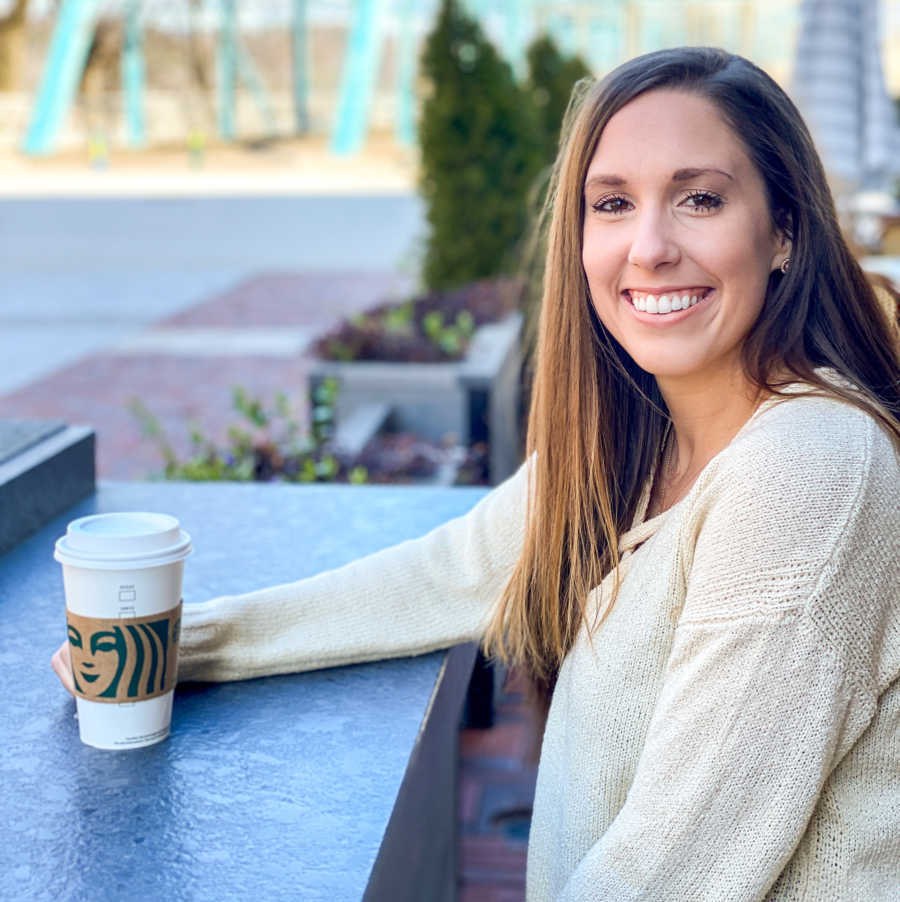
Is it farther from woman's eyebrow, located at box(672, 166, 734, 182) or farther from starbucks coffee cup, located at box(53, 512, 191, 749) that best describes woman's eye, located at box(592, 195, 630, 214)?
starbucks coffee cup, located at box(53, 512, 191, 749)

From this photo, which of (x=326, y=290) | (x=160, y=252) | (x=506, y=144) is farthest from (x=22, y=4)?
(x=506, y=144)

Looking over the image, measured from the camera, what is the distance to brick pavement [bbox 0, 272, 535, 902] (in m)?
3.35

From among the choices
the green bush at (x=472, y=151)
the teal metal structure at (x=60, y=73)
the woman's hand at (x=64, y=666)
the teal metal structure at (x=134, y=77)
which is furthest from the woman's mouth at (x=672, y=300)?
the teal metal structure at (x=134, y=77)

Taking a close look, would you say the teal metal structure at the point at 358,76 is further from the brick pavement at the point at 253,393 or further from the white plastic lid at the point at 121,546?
the white plastic lid at the point at 121,546

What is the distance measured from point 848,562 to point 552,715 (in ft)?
1.82

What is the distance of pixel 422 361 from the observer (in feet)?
18.6

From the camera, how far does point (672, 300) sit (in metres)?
1.61

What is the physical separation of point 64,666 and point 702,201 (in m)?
0.95

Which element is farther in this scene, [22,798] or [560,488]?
[560,488]

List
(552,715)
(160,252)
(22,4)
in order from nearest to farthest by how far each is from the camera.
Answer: (552,715), (160,252), (22,4)

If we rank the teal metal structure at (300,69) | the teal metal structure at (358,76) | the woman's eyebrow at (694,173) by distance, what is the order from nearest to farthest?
the woman's eyebrow at (694,173)
the teal metal structure at (358,76)
the teal metal structure at (300,69)

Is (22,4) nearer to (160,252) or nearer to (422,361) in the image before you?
(160,252)

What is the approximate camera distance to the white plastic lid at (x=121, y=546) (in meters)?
1.43

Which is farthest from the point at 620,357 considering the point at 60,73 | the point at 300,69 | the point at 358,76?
the point at 300,69
